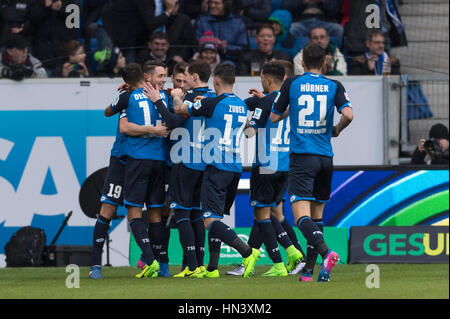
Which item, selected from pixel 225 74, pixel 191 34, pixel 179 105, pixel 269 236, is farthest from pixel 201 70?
pixel 191 34

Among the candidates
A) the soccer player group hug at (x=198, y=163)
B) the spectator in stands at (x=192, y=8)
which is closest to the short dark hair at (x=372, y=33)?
the spectator in stands at (x=192, y=8)

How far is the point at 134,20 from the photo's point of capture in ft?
49.4

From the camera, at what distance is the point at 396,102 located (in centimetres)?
1386

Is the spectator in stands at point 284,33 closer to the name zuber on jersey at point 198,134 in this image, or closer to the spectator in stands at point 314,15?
the spectator in stands at point 314,15

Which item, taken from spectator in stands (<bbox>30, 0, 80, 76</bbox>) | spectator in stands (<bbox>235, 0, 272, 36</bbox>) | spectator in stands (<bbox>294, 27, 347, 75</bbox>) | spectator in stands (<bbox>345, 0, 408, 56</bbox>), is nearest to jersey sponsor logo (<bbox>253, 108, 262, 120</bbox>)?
spectator in stands (<bbox>294, 27, 347, 75</bbox>)

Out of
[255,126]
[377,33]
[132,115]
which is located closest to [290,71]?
[255,126]

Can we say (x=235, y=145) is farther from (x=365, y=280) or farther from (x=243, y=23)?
(x=243, y=23)

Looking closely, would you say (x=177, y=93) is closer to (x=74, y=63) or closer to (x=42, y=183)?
(x=42, y=183)

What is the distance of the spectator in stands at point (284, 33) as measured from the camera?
15055 millimetres

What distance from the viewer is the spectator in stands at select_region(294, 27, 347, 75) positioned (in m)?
14.0

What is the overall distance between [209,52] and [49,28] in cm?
265

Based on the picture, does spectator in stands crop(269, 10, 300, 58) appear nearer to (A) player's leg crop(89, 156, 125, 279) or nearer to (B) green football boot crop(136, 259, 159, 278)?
(A) player's leg crop(89, 156, 125, 279)

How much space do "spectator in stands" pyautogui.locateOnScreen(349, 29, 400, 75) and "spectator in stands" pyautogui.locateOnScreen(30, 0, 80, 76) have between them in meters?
4.39

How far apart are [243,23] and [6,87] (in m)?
3.84
